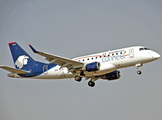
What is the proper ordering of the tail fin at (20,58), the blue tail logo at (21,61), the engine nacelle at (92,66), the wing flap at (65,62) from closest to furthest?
the wing flap at (65,62) < the engine nacelle at (92,66) < the tail fin at (20,58) < the blue tail logo at (21,61)

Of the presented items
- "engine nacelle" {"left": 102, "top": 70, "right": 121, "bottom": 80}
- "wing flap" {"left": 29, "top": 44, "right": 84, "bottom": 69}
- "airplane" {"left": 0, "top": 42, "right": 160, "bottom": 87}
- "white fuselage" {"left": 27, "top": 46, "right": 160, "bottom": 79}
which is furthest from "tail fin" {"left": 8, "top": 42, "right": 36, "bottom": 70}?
"engine nacelle" {"left": 102, "top": 70, "right": 121, "bottom": 80}

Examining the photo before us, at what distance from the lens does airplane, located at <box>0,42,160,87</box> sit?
42312 mm

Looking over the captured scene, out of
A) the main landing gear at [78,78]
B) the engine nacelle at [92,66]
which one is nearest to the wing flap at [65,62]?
the engine nacelle at [92,66]

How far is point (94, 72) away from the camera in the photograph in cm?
4416

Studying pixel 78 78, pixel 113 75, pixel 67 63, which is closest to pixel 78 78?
pixel 78 78

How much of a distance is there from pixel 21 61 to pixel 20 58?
812 millimetres

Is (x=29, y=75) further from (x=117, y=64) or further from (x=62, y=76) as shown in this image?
(x=117, y=64)

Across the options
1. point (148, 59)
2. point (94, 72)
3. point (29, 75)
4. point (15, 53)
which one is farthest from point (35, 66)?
point (148, 59)

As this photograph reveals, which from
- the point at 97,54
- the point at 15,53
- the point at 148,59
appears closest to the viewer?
Answer: the point at 148,59

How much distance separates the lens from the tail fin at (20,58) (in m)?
51.5

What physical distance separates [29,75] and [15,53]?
6.79 meters

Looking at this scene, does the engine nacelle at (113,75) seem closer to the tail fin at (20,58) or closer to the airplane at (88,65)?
the airplane at (88,65)

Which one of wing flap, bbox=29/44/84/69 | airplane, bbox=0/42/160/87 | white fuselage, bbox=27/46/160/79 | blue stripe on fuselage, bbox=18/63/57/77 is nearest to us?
white fuselage, bbox=27/46/160/79

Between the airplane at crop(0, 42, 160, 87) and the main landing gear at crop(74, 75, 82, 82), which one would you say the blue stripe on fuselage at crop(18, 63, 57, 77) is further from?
the main landing gear at crop(74, 75, 82, 82)
